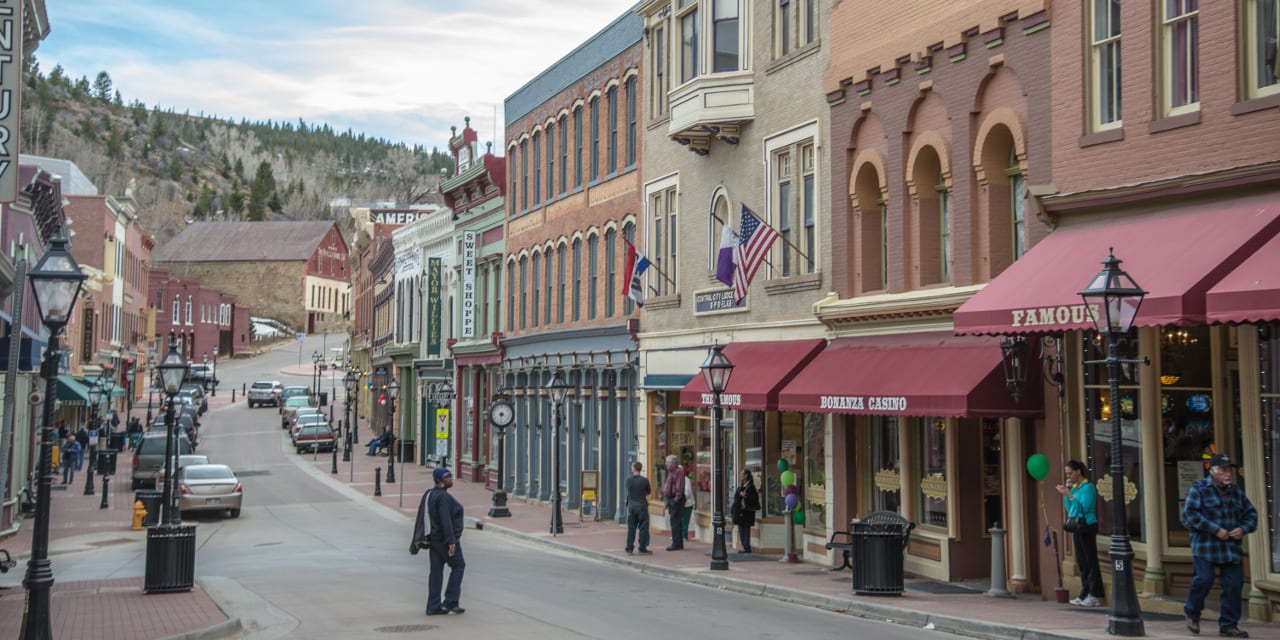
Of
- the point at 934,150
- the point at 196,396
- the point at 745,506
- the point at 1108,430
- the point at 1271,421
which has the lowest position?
the point at 745,506

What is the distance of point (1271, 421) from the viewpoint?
45.1ft

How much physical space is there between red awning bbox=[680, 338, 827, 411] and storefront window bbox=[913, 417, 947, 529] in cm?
293

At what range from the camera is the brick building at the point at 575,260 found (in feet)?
106

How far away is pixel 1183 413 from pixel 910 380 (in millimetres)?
4144

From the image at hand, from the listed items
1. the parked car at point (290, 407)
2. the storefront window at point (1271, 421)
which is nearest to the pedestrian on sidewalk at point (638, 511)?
the storefront window at point (1271, 421)

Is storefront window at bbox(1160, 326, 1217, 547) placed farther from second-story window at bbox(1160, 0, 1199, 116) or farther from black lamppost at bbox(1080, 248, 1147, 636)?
second-story window at bbox(1160, 0, 1199, 116)

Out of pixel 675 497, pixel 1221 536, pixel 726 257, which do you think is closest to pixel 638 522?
pixel 675 497

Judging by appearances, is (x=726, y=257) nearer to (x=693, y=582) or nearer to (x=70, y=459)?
(x=693, y=582)

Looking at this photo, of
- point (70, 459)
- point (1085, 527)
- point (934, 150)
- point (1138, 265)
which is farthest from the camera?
point (70, 459)

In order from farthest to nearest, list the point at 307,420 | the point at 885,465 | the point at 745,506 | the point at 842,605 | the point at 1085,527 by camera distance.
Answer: the point at 307,420 < the point at 745,506 < the point at 885,465 < the point at 842,605 < the point at 1085,527

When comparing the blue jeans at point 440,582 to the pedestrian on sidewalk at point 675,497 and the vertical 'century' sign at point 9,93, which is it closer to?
the vertical 'century' sign at point 9,93

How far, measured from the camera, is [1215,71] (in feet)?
46.8

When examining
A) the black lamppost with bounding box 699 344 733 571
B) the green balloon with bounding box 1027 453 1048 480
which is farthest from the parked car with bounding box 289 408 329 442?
the green balloon with bounding box 1027 453 1048 480

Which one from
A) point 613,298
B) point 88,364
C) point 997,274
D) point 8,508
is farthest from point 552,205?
point 88,364
